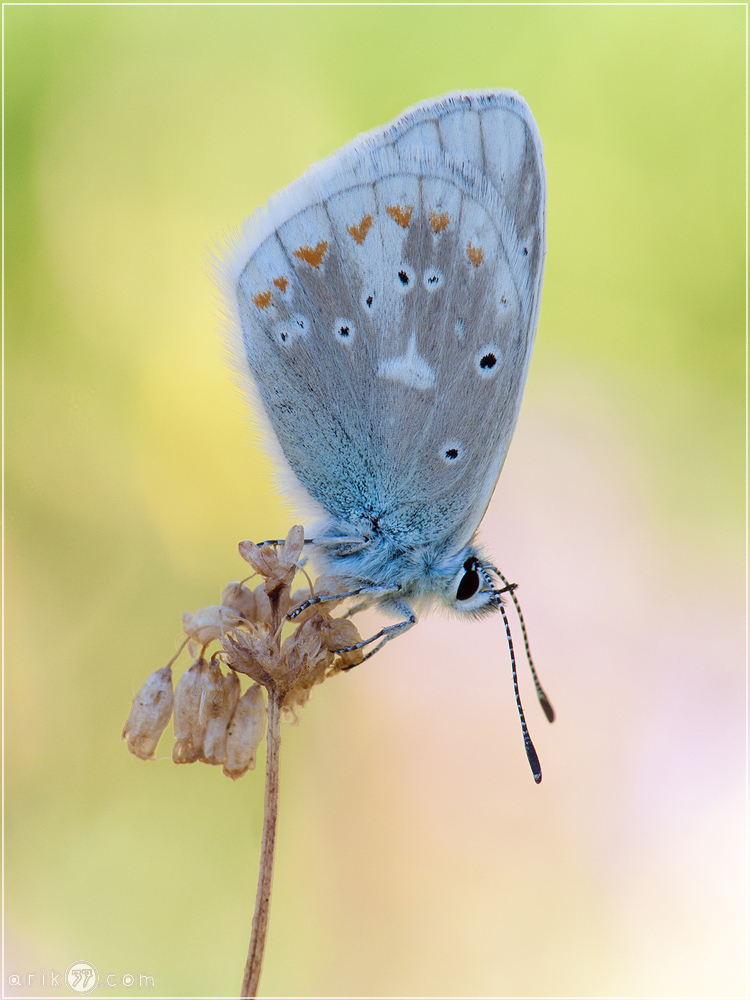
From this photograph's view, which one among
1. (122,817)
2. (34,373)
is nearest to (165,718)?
Result: (122,817)

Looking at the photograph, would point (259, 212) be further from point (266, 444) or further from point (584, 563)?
point (584, 563)

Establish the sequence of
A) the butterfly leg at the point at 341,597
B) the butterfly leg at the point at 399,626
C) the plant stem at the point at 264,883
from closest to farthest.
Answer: the plant stem at the point at 264,883 < the butterfly leg at the point at 341,597 < the butterfly leg at the point at 399,626

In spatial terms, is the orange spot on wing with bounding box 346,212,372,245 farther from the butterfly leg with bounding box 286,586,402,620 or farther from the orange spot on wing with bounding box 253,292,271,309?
the butterfly leg with bounding box 286,586,402,620

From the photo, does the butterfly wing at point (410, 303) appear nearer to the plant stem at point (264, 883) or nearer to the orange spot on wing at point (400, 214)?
the orange spot on wing at point (400, 214)

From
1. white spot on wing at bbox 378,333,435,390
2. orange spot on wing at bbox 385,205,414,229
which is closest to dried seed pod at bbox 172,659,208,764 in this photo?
white spot on wing at bbox 378,333,435,390

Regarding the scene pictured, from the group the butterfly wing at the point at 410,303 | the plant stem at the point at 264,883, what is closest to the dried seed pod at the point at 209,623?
the plant stem at the point at 264,883

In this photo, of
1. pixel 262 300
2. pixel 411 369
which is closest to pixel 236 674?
pixel 411 369

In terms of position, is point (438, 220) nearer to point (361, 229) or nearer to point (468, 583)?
point (361, 229)
